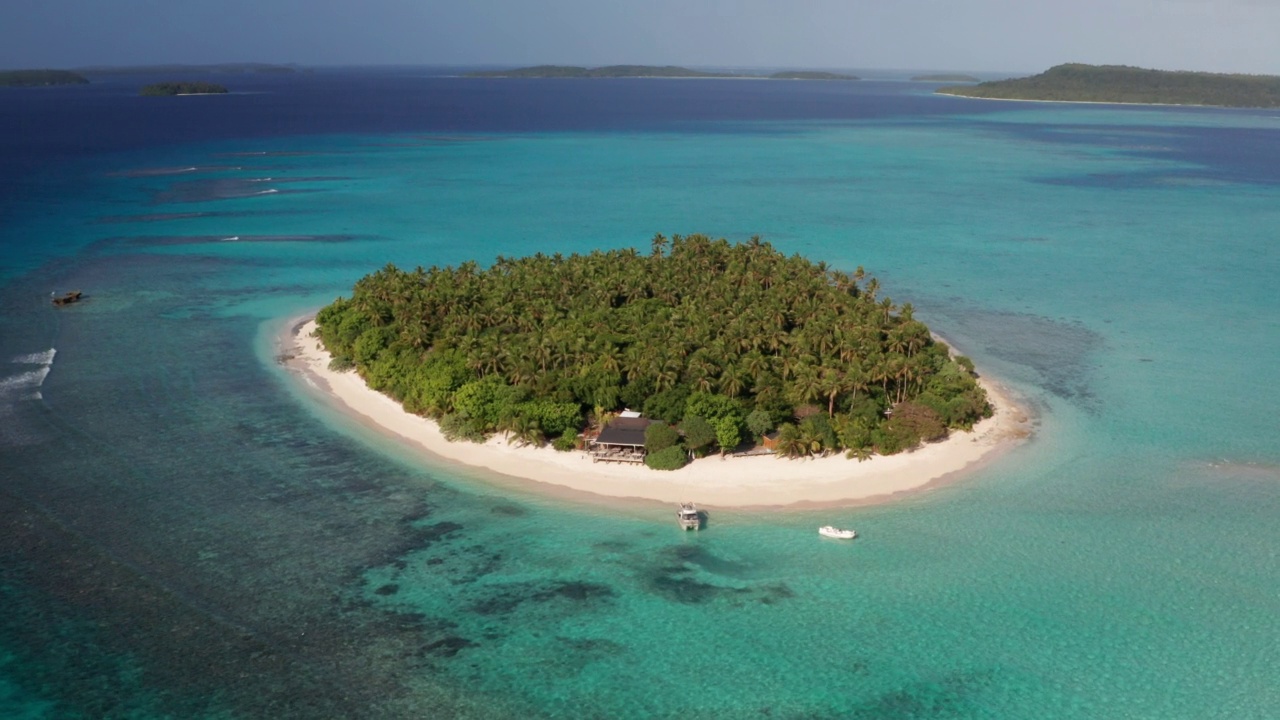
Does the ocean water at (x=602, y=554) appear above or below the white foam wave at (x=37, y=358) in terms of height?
below

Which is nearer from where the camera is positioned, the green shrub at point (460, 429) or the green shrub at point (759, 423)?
the green shrub at point (759, 423)

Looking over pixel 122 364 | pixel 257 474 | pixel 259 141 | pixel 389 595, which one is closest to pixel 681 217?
pixel 122 364

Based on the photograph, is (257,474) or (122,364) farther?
(122,364)

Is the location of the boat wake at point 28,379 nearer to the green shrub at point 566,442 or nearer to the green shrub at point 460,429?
the green shrub at point 460,429

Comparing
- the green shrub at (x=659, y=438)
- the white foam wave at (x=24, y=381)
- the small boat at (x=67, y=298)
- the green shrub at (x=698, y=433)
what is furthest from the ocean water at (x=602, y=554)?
the green shrub at (x=698, y=433)

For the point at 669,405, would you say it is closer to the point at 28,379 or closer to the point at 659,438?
the point at 659,438

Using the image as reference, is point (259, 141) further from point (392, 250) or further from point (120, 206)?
point (392, 250)
